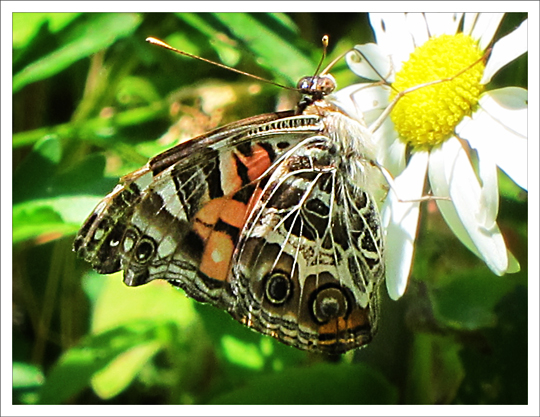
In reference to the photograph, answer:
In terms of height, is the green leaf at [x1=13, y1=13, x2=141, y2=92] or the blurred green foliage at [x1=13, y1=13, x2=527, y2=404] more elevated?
the green leaf at [x1=13, y1=13, x2=141, y2=92]

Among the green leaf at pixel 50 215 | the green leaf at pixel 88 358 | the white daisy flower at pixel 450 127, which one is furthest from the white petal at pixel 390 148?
the green leaf at pixel 88 358

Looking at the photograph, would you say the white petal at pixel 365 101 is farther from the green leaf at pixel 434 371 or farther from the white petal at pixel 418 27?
the green leaf at pixel 434 371

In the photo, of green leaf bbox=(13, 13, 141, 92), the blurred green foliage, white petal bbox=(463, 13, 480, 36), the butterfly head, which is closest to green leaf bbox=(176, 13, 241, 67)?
the blurred green foliage

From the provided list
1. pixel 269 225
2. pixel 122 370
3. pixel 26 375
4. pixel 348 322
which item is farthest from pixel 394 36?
pixel 26 375

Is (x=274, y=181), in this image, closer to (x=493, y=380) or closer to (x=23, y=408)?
(x=493, y=380)

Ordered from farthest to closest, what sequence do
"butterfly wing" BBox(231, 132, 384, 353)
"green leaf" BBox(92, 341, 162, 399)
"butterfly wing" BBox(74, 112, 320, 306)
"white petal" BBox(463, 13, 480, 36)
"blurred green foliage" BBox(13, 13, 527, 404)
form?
1. "green leaf" BBox(92, 341, 162, 399)
2. "blurred green foliage" BBox(13, 13, 527, 404)
3. "white petal" BBox(463, 13, 480, 36)
4. "butterfly wing" BBox(231, 132, 384, 353)
5. "butterfly wing" BBox(74, 112, 320, 306)

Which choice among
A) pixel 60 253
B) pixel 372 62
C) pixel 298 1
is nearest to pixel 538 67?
pixel 372 62

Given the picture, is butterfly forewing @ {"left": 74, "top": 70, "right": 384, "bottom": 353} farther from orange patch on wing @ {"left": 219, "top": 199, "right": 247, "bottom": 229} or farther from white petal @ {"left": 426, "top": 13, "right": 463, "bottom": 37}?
white petal @ {"left": 426, "top": 13, "right": 463, "bottom": 37}
